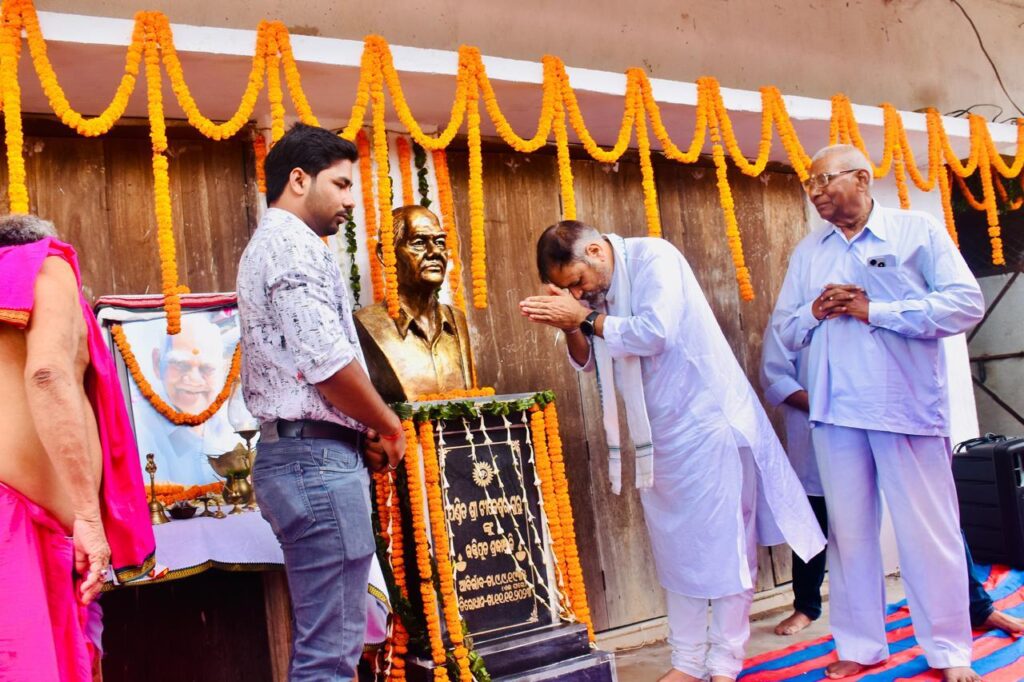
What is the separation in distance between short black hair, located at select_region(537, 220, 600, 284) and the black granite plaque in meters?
0.62

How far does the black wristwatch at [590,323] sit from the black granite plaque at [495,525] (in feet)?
1.40

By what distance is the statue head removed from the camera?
3.86 metres

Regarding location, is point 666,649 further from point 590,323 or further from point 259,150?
point 259,150

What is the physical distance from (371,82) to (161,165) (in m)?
0.86

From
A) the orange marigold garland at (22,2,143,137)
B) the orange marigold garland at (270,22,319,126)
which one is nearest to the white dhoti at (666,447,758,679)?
the orange marigold garland at (270,22,319,126)

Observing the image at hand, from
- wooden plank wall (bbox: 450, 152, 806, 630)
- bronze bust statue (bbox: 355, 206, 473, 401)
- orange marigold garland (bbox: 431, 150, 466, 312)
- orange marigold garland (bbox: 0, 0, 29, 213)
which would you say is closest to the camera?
orange marigold garland (bbox: 0, 0, 29, 213)

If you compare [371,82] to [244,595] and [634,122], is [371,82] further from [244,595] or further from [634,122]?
[244,595]

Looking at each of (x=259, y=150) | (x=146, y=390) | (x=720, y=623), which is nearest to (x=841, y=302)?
(x=720, y=623)

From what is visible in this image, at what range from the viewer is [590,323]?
3.56 metres

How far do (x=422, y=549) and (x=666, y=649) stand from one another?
1.79 meters

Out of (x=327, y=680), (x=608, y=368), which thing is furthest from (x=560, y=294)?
(x=327, y=680)

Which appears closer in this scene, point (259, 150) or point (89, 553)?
point (89, 553)

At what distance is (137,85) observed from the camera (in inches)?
144

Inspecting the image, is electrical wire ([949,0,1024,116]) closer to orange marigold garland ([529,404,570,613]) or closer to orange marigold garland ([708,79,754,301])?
orange marigold garland ([708,79,754,301])
